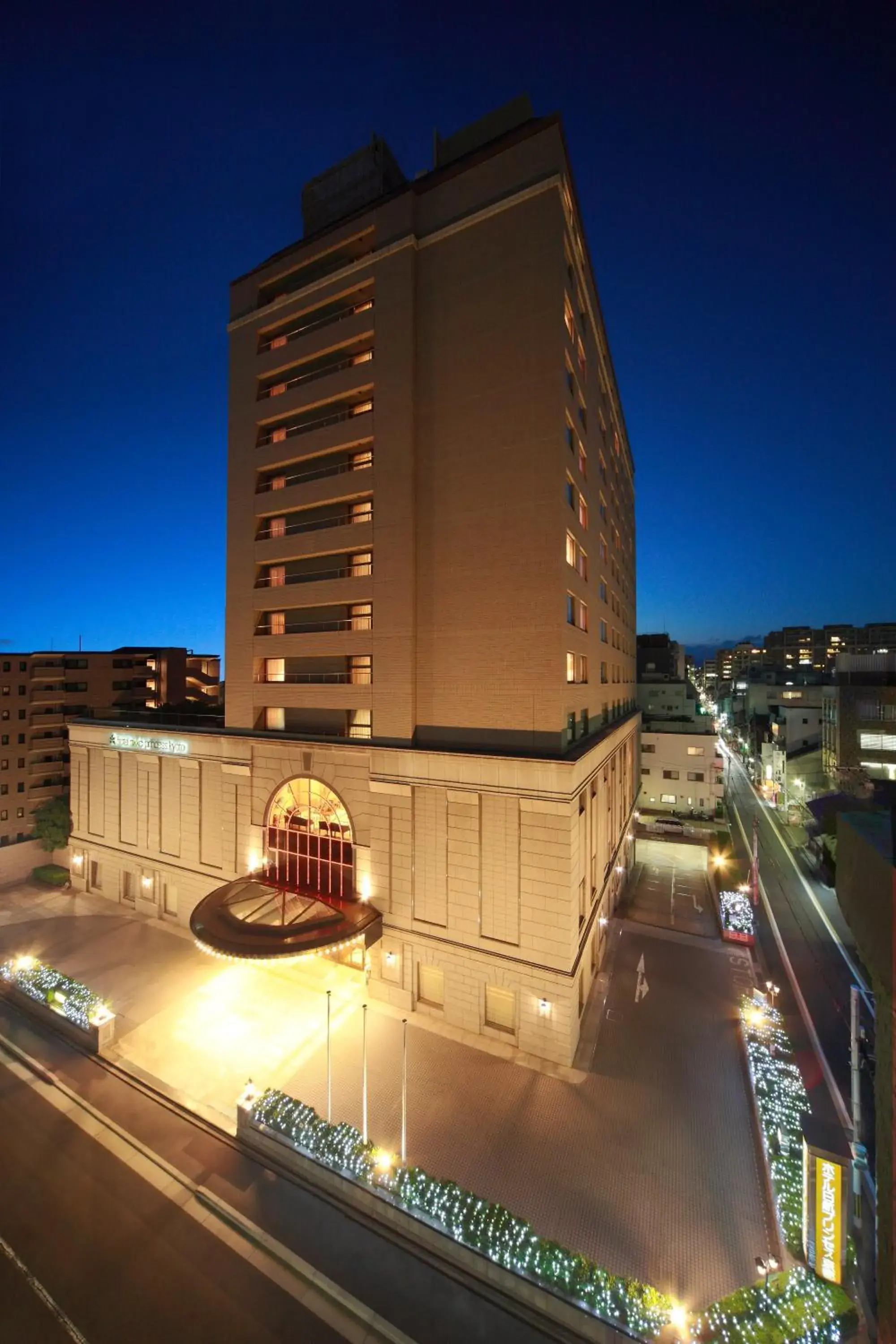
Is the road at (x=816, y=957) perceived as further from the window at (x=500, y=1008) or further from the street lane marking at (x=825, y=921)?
the window at (x=500, y=1008)

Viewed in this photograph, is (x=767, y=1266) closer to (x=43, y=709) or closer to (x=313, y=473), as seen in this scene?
(x=313, y=473)

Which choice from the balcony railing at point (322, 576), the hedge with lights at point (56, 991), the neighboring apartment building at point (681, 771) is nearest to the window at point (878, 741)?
the neighboring apartment building at point (681, 771)

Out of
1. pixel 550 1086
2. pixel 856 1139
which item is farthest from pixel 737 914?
pixel 550 1086

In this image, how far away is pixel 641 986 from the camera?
22109 mm

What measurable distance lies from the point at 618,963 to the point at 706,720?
1541 inches

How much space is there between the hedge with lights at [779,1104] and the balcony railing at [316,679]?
19.7 m

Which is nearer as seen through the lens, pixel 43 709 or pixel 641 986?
pixel 641 986

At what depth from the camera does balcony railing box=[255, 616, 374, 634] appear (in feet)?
75.4

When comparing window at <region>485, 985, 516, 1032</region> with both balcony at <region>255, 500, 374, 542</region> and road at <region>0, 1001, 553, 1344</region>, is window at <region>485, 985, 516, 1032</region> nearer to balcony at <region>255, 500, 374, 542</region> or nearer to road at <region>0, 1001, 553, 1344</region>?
road at <region>0, 1001, 553, 1344</region>

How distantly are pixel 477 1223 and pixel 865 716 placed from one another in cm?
4932

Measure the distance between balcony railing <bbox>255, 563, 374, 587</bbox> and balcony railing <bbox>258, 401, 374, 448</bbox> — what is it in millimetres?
6825

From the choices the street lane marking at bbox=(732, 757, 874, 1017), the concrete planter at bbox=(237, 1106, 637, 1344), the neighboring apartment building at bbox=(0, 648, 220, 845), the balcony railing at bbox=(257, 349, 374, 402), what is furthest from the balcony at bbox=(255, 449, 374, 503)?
the street lane marking at bbox=(732, 757, 874, 1017)

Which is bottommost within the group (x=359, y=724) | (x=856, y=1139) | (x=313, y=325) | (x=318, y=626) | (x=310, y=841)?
(x=856, y=1139)

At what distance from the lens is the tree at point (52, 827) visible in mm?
37156
